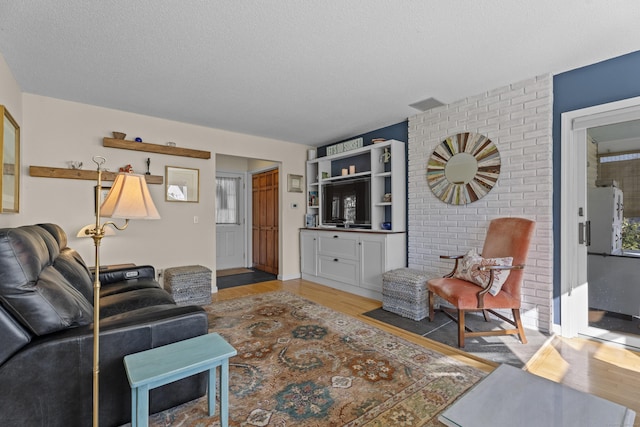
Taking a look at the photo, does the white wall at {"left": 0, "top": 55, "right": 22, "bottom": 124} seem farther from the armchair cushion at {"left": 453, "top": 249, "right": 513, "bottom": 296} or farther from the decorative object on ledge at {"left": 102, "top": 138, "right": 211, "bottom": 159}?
the armchair cushion at {"left": 453, "top": 249, "right": 513, "bottom": 296}

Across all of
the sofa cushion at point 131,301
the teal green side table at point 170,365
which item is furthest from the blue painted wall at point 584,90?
the sofa cushion at point 131,301

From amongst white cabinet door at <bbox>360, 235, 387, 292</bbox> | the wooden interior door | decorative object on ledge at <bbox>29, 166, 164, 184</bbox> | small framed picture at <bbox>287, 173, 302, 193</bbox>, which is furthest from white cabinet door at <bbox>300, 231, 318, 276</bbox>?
decorative object on ledge at <bbox>29, 166, 164, 184</bbox>

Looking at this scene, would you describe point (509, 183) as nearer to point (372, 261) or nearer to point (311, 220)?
point (372, 261)

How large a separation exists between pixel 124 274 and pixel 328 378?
7.22 ft

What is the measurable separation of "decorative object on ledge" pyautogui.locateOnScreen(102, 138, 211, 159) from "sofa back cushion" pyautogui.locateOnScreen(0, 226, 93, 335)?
246cm

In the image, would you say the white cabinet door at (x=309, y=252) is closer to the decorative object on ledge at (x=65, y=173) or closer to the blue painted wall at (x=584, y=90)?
the decorative object on ledge at (x=65, y=173)

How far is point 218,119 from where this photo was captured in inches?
156

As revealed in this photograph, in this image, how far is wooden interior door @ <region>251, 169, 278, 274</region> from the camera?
18.5ft

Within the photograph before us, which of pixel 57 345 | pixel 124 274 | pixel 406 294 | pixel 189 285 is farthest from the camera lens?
pixel 189 285

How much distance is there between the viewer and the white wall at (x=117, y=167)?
3152 mm

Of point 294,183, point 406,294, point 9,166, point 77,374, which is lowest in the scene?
point 406,294

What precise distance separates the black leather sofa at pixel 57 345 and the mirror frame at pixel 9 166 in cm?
113

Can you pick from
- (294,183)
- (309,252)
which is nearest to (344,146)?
(294,183)

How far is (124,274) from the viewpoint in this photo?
112 inches
